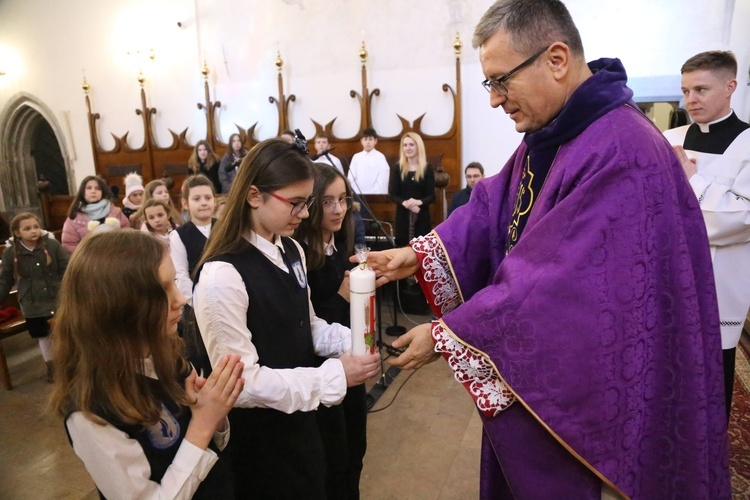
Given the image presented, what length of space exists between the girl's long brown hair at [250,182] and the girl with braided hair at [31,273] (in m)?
2.90

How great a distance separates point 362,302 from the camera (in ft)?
4.03

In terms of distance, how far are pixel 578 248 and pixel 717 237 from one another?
4.70ft

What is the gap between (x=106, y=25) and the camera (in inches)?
351

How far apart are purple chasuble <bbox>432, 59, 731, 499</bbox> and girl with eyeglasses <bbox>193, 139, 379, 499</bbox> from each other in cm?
44

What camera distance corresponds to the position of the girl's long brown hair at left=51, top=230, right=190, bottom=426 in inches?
42.1

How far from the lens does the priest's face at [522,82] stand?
123 centimetres

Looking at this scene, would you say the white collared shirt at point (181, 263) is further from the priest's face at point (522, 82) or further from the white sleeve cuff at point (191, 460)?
the priest's face at point (522, 82)

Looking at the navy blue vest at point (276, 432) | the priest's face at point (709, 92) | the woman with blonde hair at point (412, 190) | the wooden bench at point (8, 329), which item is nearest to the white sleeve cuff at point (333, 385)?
the navy blue vest at point (276, 432)

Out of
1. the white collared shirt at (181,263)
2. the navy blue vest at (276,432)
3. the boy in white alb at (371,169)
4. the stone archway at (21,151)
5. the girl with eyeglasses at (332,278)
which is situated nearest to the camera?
the navy blue vest at (276,432)

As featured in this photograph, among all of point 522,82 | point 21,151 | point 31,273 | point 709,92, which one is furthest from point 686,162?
point 21,151

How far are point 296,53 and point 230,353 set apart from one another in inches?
273

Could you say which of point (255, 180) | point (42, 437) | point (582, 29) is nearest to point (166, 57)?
point (582, 29)

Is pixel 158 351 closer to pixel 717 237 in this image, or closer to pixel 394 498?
pixel 394 498

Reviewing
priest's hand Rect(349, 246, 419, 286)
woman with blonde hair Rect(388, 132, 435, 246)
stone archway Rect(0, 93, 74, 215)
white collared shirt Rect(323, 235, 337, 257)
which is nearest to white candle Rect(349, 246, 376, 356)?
priest's hand Rect(349, 246, 419, 286)
